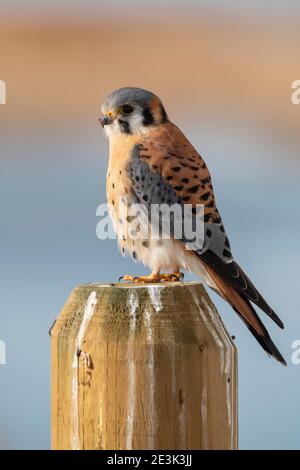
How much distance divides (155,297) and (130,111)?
218 cm

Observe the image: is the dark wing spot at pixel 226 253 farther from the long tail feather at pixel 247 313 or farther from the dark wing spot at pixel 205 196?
the dark wing spot at pixel 205 196

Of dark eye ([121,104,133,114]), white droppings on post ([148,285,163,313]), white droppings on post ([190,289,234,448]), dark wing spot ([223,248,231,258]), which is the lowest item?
white droppings on post ([190,289,234,448])

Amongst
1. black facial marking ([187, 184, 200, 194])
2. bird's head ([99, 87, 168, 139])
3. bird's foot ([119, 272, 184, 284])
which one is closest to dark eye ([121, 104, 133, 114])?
bird's head ([99, 87, 168, 139])

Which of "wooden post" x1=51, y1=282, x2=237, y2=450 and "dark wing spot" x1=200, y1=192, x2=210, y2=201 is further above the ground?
"dark wing spot" x1=200, y1=192, x2=210, y2=201

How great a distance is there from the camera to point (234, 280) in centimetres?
409

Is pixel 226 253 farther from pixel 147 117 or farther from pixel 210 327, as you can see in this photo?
pixel 210 327

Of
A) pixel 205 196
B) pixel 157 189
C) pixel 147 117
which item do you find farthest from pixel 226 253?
pixel 147 117

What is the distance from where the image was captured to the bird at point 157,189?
425 centimetres

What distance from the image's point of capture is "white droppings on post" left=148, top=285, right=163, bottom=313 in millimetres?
2533

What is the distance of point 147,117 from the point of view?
464cm

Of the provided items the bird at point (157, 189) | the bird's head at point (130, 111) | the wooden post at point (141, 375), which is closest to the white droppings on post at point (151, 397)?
the wooden post at point (141, 375)

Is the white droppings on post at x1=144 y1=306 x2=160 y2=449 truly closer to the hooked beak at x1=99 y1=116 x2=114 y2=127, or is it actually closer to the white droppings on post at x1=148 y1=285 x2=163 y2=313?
the white droppings on post at x1=148 y1=285 x2=163 y2=313
